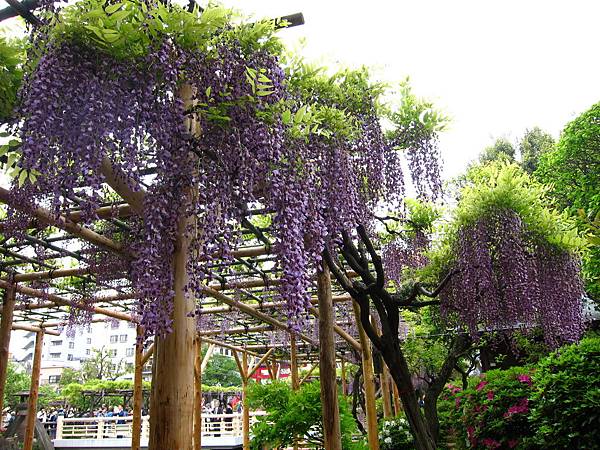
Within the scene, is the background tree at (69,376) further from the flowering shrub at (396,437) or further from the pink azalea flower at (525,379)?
the pink azalea flower at (525,379)

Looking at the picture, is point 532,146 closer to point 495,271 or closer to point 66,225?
point 495,271

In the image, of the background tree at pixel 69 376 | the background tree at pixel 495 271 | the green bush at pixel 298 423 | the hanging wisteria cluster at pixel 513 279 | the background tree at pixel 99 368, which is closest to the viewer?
the background tree at pixel 495 271

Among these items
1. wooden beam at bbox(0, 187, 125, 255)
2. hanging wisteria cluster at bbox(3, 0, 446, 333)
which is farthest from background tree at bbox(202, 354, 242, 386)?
hanging wisteria cluster at bbox(3, 0, 446, 333)

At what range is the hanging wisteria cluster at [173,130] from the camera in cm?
232

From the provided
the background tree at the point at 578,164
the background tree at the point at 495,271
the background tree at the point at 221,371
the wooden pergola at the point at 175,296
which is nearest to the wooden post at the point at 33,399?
the wooden pergola at the point at 175,296

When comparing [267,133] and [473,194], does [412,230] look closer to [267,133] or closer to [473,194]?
[473,194]

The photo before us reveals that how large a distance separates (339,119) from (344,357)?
14.0 m

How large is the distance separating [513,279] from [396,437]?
4.21 metres

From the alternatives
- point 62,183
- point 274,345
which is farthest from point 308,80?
point 274,345

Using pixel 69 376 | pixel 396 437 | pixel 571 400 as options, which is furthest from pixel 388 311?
pixel 69 376

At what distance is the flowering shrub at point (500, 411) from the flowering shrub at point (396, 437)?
1519 millimetres

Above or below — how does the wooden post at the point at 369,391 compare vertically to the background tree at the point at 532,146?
below

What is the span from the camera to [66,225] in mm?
4020

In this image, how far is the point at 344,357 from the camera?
53.7 feet
